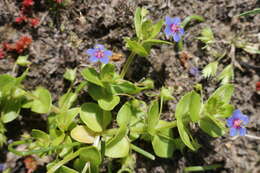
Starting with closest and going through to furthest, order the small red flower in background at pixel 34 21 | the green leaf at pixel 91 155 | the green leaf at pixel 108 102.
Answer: the green leaf at pixel 91 155
the green leaf at pixel 108 102
the small red flower in background at pixel 34 21

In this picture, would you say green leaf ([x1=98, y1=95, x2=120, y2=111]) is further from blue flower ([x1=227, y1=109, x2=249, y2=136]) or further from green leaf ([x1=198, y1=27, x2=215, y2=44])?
green leaf ([x1=198, y1=27, x2=215, y2=44])

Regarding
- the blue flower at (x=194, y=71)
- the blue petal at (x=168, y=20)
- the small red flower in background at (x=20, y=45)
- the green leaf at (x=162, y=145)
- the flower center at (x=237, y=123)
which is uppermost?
the blue petal at (x=168, y=20)

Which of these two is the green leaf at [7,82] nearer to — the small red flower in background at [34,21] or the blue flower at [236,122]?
the small red flower in background at [34,21]

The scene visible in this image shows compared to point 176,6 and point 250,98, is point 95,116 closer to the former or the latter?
Result: point 176,6

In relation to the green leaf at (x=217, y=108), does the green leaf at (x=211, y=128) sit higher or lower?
lower

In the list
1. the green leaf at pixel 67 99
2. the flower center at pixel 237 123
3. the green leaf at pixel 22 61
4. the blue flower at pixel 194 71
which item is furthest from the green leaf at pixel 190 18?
the green leaf at pixel 22 61

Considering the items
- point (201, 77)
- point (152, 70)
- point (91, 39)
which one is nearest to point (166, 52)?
point (152, 70)
